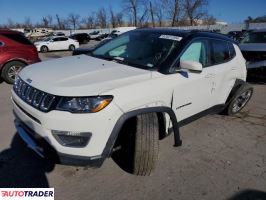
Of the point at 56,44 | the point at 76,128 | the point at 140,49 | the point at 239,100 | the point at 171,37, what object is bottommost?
the point at 56,44

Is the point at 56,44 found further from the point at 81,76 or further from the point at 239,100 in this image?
the point at 81,76

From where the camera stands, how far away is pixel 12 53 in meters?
7.84

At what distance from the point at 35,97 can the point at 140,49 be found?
1.68 meters

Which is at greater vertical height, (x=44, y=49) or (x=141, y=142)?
(x=141, y=142)

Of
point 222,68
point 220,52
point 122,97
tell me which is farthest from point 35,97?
point 220,52

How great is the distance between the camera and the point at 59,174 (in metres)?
3.35

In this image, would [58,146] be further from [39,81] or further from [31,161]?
[31,161]

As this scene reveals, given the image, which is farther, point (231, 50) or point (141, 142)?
point (231, 50)

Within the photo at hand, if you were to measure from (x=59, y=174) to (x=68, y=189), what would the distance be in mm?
322

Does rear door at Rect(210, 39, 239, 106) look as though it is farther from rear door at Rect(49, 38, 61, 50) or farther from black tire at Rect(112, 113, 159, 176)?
rear door at Rect(49, 38, 61, 50)

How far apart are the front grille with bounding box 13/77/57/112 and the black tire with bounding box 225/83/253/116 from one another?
3340 mm

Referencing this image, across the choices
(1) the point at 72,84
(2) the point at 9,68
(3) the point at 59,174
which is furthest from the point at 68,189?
(2) the point at 9,68

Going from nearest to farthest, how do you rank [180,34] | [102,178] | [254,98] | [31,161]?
[102,178] → [31,161] → [180,34] → [254,98]

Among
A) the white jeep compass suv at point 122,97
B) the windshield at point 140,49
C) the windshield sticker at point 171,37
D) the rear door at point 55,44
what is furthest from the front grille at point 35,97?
the rear door at point 55,44
